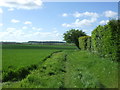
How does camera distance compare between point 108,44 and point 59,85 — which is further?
point 108,44

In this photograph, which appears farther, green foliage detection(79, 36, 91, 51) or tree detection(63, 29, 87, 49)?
tree detection(63, 29, 87, 49)

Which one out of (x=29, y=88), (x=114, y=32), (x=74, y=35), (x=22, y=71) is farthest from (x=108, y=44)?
(x=74, y=35)

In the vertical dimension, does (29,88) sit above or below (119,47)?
below

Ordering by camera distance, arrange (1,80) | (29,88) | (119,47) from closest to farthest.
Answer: (29,88) → (1,80) → (119,47)

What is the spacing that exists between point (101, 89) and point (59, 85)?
1.71m

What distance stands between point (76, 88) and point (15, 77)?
436cm

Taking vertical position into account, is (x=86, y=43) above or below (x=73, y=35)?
below

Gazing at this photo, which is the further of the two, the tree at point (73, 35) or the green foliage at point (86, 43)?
the tree at point (73, 35)

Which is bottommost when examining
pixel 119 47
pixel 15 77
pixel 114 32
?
pixel 15 77

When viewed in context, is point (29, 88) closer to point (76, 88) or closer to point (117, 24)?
point (76, 88)

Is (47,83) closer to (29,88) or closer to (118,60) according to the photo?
(29,88)

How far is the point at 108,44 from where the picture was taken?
50.3ft

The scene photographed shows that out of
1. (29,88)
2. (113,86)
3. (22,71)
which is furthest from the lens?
(22,71)

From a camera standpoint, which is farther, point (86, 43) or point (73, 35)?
point (73, 35)
